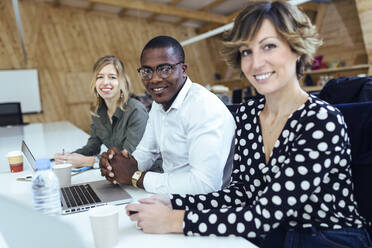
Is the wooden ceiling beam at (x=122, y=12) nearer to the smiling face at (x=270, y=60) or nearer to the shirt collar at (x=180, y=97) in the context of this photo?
the shirt collar at (x=180, y=97)

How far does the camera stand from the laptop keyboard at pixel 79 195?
1.16 metres

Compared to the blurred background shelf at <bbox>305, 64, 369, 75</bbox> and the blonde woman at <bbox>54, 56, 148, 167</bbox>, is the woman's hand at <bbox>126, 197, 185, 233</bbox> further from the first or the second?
the blurred background shelf at <bbox>305, 64, 369, 75</bbox>

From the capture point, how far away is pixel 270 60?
974 mm

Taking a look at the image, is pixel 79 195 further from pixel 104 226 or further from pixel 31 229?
pixel 31 229

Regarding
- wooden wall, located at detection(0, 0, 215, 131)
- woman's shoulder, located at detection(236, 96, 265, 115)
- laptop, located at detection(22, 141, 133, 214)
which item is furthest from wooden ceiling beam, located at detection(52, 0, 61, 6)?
woman's shoulder, located at detection(236, 96, 265, 115)

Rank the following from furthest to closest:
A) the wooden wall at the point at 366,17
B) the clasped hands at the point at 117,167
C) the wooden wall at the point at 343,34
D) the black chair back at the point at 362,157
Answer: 1. the wooden wall at the point at 343,34
2. the wooden wall at the point at 366,17
3. the clasped hands at the point at 117,167
4. the black chair back at the point at 362,157

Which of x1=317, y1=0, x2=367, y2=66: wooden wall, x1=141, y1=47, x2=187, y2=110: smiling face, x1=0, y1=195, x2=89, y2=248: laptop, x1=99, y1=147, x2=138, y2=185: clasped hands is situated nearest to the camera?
x1=0, y1=195, x2=89, y2=248: laptop

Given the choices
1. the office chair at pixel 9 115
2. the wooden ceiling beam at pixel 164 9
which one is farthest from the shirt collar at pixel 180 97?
the wooden ceiling beam at pixel 164 9

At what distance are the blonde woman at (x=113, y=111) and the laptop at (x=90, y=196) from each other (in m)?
0.70

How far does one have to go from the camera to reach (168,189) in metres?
1.25

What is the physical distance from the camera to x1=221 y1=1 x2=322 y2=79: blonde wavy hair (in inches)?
37.3

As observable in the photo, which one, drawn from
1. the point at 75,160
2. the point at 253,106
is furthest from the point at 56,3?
the point at 253,106

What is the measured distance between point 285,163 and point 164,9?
27.7 ft

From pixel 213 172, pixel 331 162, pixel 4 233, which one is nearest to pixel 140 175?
pixel 213 172
